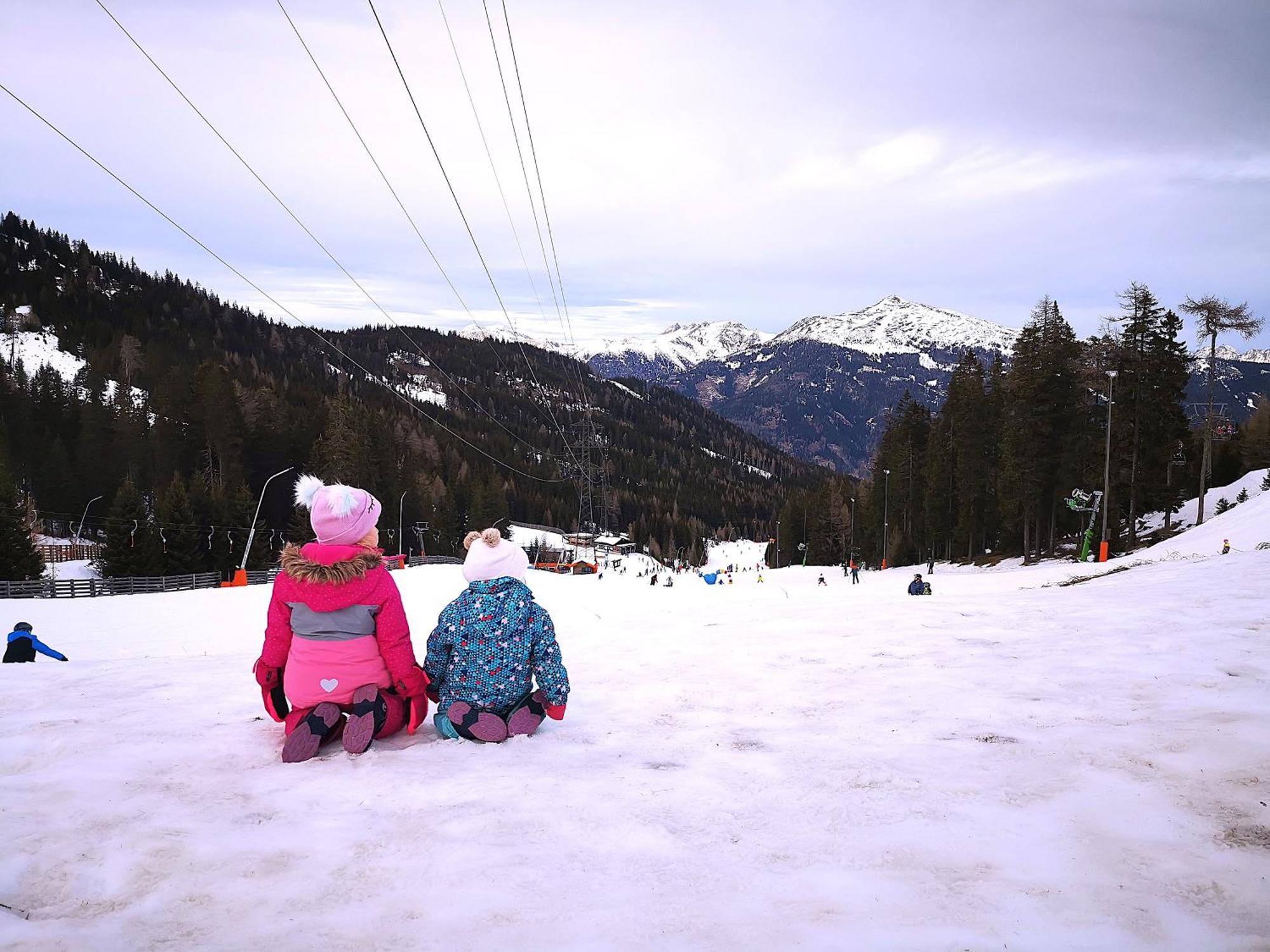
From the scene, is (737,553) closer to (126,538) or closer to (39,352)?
(126,538)

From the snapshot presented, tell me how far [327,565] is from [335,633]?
0.49 m

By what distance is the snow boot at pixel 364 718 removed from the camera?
5.01 metres

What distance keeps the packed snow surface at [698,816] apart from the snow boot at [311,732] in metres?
0.14

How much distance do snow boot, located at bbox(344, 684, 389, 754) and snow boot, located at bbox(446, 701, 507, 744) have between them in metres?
0.50

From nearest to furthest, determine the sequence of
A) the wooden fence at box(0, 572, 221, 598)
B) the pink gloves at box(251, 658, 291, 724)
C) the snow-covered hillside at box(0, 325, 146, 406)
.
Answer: the pink gloves at box(251, 658, 291, 724) → the wooden fence at box(0, 572, 221, 598) → the snow-covered hillside at box(0, 325, 146, 406)

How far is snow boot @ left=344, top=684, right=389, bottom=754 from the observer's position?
5.01 meters

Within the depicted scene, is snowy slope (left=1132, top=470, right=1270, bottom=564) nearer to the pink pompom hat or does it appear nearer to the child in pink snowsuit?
the child in pink snowsuit

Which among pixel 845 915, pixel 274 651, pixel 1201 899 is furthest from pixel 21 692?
pixel 1201 899

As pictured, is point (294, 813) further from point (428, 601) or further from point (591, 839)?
point (428, 601)

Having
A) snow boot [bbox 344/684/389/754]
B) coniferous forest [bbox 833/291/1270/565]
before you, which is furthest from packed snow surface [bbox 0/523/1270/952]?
coniferous forest [bbox 833/291/1270/565]

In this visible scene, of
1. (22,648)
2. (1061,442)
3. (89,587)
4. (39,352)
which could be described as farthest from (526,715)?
(39,352)

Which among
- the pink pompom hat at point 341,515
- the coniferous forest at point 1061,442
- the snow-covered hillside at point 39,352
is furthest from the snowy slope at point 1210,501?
the snow-covered hillside at point 39,352

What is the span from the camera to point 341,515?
5.04 m

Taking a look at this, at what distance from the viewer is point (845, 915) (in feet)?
10.1
